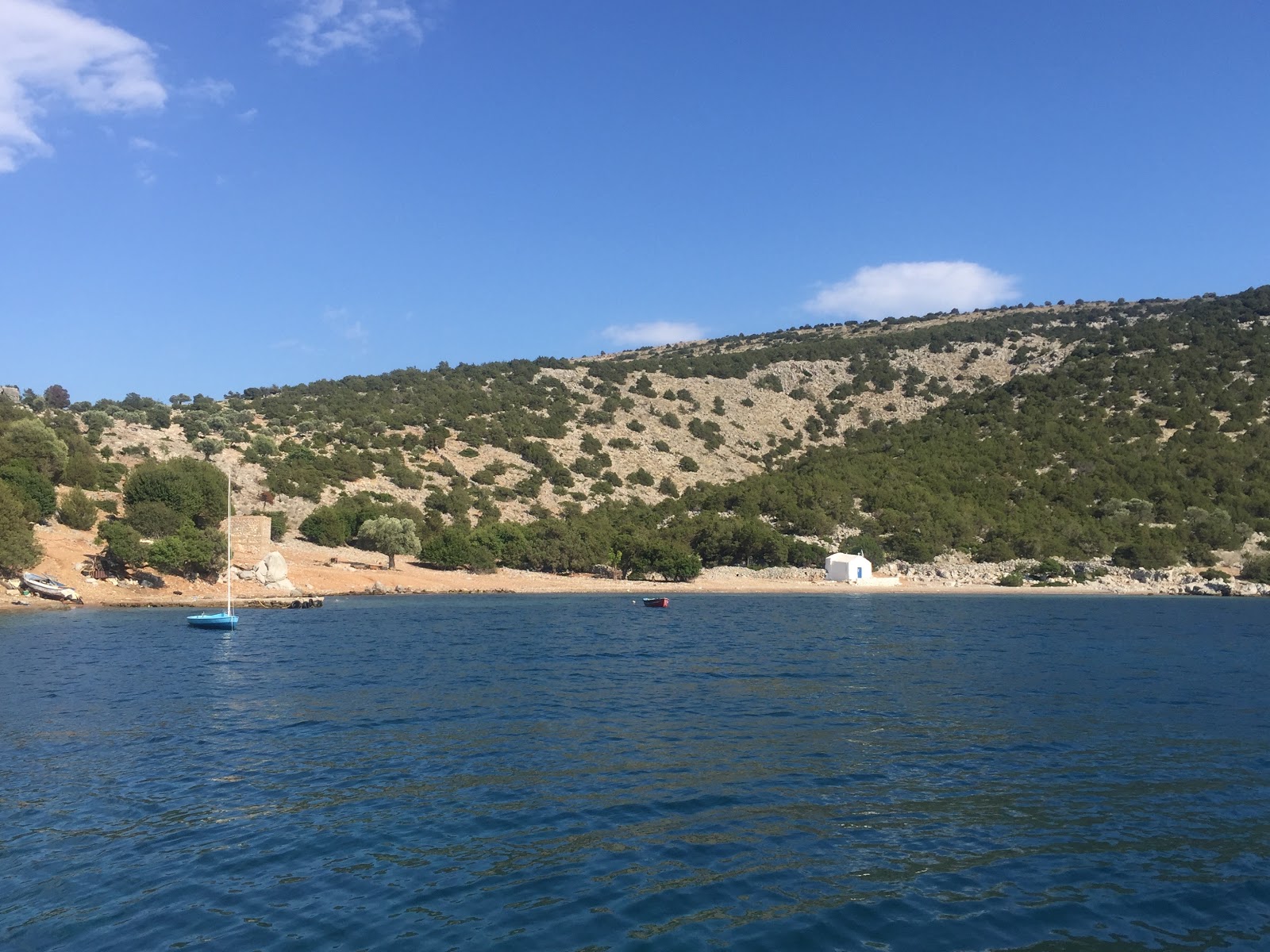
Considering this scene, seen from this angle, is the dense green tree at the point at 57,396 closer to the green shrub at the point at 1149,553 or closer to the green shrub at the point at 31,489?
the green shrub at the point at 31,489

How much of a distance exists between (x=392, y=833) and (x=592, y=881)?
3.14 meters

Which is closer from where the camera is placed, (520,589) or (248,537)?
(248,537)

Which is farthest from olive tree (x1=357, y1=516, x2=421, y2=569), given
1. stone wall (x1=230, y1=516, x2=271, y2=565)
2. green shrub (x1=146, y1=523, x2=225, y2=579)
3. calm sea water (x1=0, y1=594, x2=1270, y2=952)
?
calm sea water (x1=0, y1=594, x2=1270, y2=952)

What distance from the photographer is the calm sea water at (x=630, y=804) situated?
9.64 meters

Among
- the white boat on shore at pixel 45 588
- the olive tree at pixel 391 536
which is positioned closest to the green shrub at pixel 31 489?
the white boat on shore at pixel 45 588

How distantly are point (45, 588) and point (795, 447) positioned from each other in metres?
77.7

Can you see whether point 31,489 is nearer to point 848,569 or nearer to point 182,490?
point 182,490

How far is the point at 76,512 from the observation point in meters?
52.1

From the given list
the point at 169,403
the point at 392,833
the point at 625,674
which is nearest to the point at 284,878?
the point at 392,833

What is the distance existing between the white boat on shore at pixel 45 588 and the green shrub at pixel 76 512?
8143 mm

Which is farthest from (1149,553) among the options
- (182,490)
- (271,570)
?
(182,490)

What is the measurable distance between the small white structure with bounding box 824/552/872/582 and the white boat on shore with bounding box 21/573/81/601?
1870 inches

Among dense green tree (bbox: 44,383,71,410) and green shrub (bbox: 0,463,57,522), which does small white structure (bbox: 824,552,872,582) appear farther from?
dense green tree (bbox: 44,383,71,410)

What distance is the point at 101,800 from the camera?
44.9 feet
